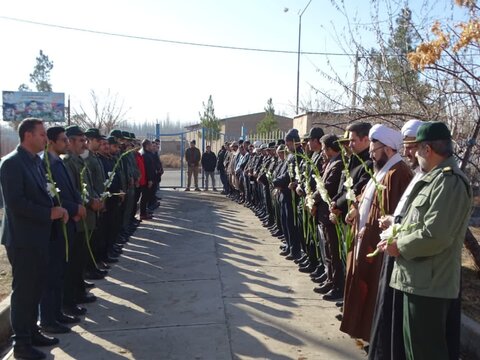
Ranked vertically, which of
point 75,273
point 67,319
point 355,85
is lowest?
point 67,319

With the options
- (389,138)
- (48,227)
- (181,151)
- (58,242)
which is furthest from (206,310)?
(181,151)

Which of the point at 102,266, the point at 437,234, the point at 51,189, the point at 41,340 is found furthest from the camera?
the point at 102,266

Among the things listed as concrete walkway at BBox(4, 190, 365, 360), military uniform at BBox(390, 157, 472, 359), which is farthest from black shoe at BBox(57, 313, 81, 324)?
military uniform at BBox(390, 157, 472, 359)

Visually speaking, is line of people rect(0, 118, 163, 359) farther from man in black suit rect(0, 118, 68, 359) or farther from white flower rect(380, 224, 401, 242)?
white flower rect(380, 224, 401, 242)

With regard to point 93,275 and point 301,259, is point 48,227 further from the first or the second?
point 301,259

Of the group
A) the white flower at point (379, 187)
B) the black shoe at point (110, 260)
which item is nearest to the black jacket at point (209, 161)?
the black shoe at point (110, 260)

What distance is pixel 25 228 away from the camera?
4316 millimetres

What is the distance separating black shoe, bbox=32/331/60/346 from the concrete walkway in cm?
11

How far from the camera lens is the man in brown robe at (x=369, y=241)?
14.1 ft

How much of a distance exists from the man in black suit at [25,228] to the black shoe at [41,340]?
0.25 metres

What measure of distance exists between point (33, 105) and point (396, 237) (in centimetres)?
3060

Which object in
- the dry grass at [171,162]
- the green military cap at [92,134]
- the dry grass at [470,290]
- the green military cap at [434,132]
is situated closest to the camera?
the green military cap at [434,132]

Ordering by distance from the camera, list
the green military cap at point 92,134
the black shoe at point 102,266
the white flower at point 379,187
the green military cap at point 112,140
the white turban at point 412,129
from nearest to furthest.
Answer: the white turban at point 412,129
the white flower at point 379,187
the green military cap at point 92,134
the black shoe at point 102,266
the green military cap at point 112,140

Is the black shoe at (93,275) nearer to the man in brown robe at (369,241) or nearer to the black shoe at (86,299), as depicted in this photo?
the black shoe at (86,299)
